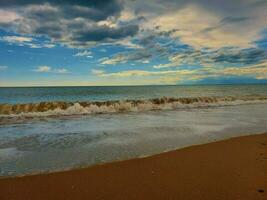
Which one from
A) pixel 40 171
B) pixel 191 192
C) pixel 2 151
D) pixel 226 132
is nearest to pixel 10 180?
pixel 40 171

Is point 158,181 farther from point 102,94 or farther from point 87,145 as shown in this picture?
point 102,94

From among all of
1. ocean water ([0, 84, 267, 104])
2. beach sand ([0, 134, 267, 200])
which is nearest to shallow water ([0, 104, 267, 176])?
beach sand ([0, 134, 267, 200])

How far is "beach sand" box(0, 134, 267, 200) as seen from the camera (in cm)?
372

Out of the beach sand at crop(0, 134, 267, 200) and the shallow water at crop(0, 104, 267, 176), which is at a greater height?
the beach sand at crop(0, 134, 267, 200)

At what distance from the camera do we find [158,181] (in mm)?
4195

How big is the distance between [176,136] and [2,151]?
510 cm

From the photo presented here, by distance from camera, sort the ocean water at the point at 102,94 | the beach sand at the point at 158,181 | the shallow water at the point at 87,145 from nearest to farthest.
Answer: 1. the beach sand at the point at 158,181
2. the shallow water at the point at 87,145
3. the ocean water at the point at 102,94

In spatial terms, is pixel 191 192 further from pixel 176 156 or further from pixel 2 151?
pixel 2 151

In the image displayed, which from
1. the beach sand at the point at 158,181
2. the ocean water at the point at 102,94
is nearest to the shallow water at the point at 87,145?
the beach sand at the point at 158,181

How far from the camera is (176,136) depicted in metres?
8.18

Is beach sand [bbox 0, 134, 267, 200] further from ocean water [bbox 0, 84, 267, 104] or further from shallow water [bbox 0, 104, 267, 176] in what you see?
ocean water [bbox 0, 84, 267, 104]

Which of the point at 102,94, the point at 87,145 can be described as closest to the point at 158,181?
the point at 87,145

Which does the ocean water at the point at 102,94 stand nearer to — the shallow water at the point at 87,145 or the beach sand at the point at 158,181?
the shallow water at the point at 87,145

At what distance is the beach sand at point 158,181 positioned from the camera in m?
3.72
